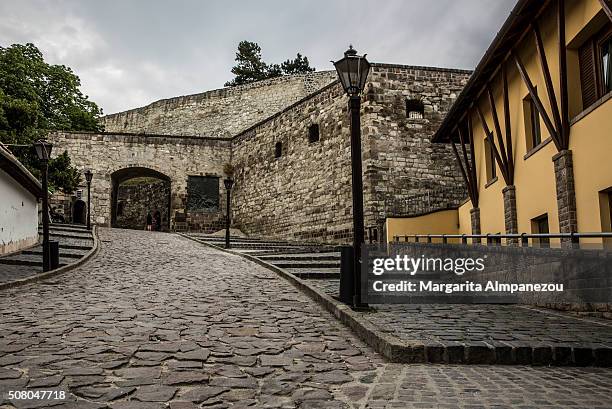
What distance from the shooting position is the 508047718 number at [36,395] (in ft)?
10.9

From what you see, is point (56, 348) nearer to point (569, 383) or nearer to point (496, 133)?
point (569, 383)

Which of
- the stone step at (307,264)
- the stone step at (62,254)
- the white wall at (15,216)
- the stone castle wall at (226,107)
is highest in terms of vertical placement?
the stone castle wall at (226,107)

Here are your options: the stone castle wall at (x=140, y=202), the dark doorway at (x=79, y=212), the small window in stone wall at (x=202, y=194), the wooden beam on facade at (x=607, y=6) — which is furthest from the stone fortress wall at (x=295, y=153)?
the wooden beam on facade at (x=607, y=6)

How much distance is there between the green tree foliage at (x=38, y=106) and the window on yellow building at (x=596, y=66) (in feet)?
56.4

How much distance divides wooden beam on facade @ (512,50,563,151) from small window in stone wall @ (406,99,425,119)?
946 centimetres

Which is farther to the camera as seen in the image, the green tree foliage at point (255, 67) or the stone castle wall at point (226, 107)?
the green tree foliage at point (255, 67)

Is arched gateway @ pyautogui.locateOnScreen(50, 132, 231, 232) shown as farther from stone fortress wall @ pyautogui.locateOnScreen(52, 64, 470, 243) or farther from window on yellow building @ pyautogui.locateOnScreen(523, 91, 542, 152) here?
window on yellow building @ pyautogui.locateOnScreen(523, 91, 542, 152)

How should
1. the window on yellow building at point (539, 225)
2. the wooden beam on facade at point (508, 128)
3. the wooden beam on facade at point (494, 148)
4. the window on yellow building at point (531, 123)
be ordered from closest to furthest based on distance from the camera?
the window on yellow building at point (539, 225), the window on yellow building at point (531, 123), the wooden beam on facade at point (508, 128), the wooden beam on facade at point (494, 148)

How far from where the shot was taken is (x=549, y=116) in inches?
330

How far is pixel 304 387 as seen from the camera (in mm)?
3768

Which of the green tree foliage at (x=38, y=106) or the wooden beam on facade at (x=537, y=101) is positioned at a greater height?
the green tree foliage at (x=38, y=106)

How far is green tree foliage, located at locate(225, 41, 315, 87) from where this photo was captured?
172 feet

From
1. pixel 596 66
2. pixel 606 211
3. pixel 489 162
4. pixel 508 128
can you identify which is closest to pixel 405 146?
pixel 489 162

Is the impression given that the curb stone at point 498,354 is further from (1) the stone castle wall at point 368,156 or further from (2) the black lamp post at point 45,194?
(1) the stone castle wall at point 368,156
